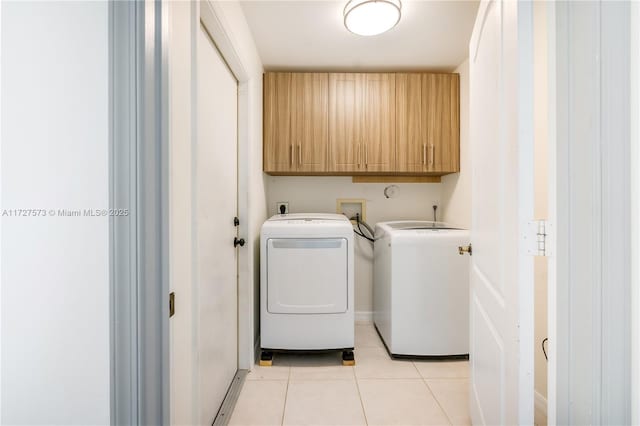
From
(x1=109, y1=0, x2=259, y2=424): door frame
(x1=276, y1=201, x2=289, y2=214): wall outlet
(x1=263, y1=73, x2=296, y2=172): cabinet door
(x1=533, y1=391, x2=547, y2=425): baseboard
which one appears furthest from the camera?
(x1=276, y1=201, x2=289, y2=214): wall outlet

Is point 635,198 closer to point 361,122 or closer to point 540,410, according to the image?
point 540,410

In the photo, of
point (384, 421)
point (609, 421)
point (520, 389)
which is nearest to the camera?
point (609, 421)

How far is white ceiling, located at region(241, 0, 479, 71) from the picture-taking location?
5.83 feet

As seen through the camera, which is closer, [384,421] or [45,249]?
[45,249]

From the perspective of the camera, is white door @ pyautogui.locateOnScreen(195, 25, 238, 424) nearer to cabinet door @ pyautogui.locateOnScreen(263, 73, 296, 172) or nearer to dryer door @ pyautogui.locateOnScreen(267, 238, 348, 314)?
dryer door @ pyautogui.locateOnScreen(267, 238, 348, 314)

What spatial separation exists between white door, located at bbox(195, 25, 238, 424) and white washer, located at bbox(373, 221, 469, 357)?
1054 millimetres

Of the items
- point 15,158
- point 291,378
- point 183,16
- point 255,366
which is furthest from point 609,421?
point 255,366

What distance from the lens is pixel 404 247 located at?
2090 millimetres

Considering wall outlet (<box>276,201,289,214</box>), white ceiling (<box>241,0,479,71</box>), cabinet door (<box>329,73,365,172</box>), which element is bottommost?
wall outlet (<box>276,201,289,214</box>)

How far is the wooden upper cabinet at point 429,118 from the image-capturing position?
8.15 ft

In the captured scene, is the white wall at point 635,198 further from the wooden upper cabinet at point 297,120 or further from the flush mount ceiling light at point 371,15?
the wooden upper cabinet at point 297,120

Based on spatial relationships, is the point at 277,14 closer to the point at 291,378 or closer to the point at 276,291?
the point at 276,291

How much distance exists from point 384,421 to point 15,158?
5.71ft

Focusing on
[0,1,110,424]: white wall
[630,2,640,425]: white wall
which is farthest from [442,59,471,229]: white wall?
[0,1,110,424]: white wall
